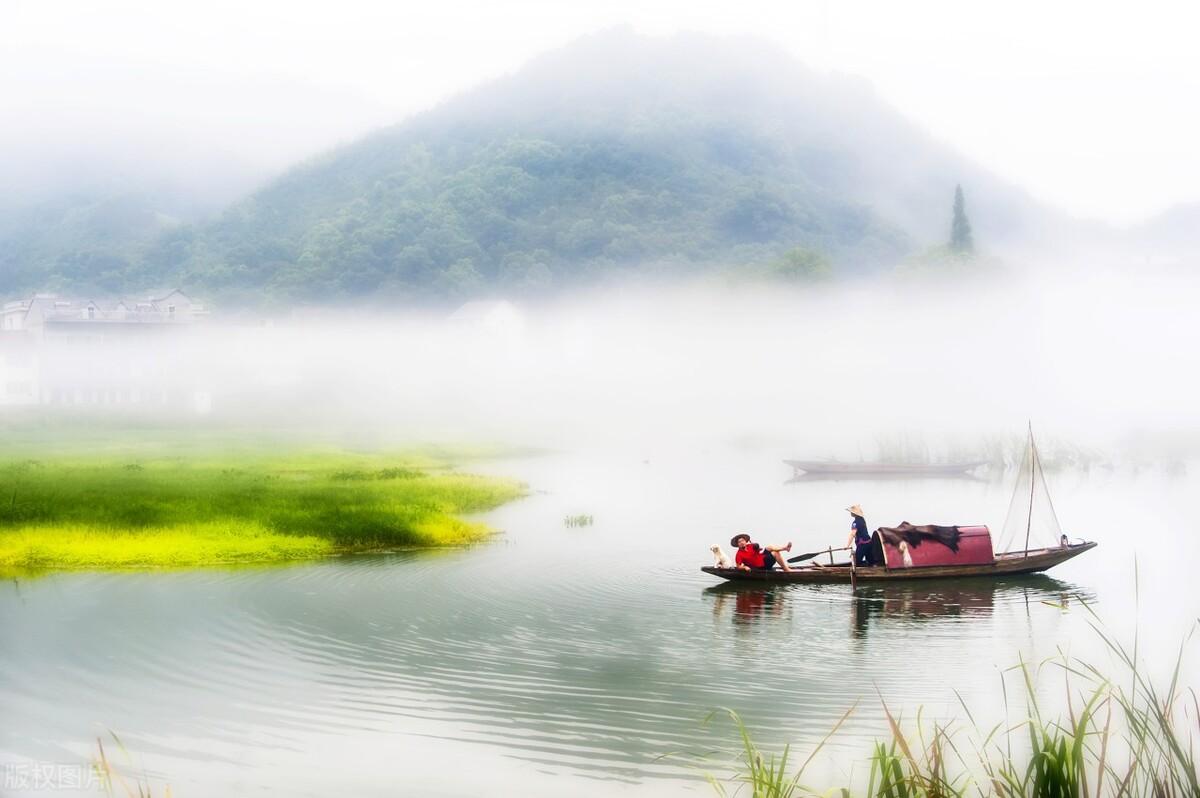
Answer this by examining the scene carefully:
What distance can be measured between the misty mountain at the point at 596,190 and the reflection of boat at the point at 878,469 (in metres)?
2.57

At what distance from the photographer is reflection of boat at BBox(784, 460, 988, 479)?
45.0ft

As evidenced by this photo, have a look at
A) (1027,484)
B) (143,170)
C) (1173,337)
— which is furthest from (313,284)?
(1173,337)

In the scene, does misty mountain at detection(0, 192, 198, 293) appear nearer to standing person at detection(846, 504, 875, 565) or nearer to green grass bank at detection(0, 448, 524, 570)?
green grass bank at detection(0, 448, 524, 570)

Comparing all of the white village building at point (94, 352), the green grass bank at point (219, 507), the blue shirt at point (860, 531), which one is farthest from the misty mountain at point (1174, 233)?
the white village building at point (94, 352)

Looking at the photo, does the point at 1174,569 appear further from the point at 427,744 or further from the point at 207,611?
the point at 207,611

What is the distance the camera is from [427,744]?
5863 mm

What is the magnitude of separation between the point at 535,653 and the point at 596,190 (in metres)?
8.61

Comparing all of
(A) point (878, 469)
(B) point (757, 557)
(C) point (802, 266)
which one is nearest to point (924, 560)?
(B) point (757, 557)

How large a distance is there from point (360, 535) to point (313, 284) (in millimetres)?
3723

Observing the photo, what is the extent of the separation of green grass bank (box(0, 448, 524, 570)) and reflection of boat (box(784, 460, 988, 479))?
414cm

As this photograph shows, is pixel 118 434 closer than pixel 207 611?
No

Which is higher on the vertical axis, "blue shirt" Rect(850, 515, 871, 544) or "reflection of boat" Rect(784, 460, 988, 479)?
"reflection of boat" Rect(784, 460, 988, 479)

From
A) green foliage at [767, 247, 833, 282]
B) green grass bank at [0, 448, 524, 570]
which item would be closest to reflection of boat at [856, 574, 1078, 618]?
green foliage at [767, 247, 833, 282]

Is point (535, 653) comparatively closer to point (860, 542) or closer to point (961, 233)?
point (860, 542)
